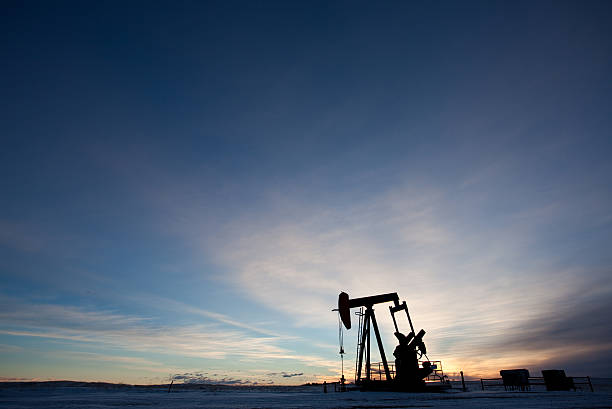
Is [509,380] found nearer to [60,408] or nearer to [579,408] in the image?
[579,408]

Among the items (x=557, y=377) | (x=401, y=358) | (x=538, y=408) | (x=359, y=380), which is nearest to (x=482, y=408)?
(x=538, y=408)

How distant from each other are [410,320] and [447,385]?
5.25 metres

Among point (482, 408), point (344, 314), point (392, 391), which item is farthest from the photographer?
point (344, 314)

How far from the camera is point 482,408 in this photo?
9.71 meters

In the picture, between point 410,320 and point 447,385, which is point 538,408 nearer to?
point 410,320

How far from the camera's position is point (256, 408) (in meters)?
10.7

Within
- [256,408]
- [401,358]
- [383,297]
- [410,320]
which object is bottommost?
[256,408]

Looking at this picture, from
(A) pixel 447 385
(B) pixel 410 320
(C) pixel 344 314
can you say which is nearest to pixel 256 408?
(C) pixel 344 314

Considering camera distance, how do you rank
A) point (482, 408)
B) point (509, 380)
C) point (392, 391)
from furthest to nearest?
1. point (509, 380)
2. point (392, 391)
3. point (482, 408)

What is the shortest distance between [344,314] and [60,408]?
14594mm

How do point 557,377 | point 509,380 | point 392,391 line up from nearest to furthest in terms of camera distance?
point 392,391
point 557,377
point 509,380

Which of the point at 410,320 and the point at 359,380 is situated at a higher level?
the point at 410,320

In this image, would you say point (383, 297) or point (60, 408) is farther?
point (383, 297)

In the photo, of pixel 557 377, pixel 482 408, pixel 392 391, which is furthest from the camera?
pixel 557 377
